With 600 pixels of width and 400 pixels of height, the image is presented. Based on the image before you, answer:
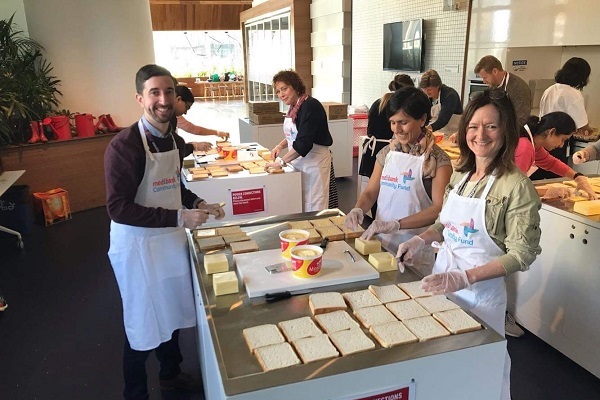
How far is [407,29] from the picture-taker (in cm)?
547

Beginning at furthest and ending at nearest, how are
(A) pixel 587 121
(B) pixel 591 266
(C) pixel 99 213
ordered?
(C) pixel 99 213 < (A) pixel 587 121 < (B) pixel 591 266

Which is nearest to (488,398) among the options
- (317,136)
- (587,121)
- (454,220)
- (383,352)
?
(383,352)

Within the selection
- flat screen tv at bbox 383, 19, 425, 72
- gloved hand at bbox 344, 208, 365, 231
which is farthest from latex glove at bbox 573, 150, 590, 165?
flat screen tv at bbox 383, 19, 425, 72

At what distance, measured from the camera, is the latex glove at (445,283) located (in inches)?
50.3

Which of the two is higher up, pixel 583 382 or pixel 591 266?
pixel 591 266

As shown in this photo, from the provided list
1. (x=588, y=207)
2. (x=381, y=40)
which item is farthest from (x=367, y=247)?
(x=381, y=40)

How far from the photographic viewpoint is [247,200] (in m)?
2.85

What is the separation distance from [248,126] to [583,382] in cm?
413

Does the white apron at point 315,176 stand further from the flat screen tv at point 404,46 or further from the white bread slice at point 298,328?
the flat screen tv at point 404,46

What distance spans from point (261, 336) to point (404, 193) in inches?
40.9

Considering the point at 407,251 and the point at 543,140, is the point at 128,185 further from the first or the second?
the point at 543,140

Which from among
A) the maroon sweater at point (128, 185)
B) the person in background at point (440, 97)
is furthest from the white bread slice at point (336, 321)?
the person in background at point (440, 97)

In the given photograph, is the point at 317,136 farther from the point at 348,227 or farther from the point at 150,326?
the point at 150,326

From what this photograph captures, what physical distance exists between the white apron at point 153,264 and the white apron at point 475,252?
3.34ft
